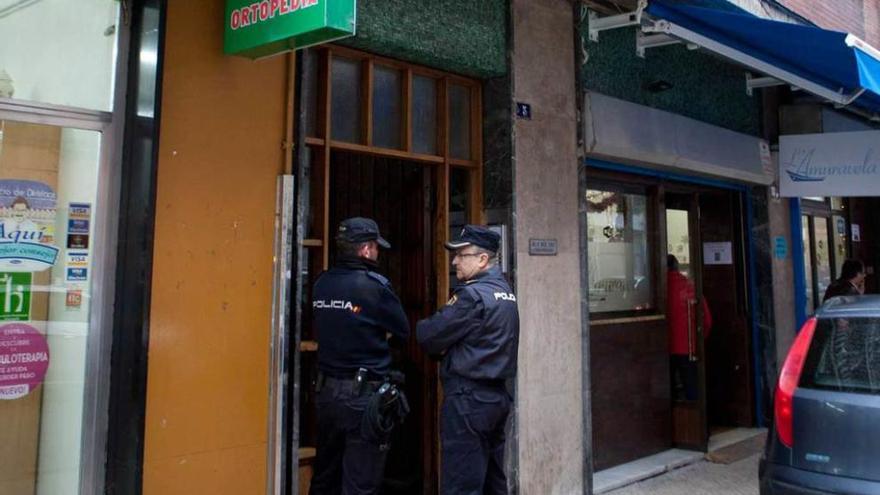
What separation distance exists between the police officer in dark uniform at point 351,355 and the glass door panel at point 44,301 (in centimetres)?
123

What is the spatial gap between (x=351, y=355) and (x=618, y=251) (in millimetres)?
3473

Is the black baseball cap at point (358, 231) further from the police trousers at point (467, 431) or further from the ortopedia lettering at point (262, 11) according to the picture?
the ortopedia lettering at point (262, 11)

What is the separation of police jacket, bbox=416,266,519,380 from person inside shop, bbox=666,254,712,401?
3303 mm

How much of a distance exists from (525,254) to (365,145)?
1.46 m

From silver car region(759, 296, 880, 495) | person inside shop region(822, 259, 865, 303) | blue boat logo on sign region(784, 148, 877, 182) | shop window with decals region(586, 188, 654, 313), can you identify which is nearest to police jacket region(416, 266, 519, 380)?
silver car region(759, 296, 880, 495)

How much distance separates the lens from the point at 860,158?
7.31 m

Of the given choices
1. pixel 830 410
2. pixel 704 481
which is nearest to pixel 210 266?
pixel 830 410

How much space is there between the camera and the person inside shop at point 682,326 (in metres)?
6.84

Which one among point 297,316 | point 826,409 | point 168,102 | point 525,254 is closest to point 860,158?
point 525,254

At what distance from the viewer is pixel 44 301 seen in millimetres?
3604

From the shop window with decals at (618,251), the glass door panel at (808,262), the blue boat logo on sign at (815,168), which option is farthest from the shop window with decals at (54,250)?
the glass door panel at (808,262)

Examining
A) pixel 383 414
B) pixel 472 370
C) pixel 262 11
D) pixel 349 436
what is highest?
pixel 262 11

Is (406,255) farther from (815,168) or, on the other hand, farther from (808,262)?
(808,262)

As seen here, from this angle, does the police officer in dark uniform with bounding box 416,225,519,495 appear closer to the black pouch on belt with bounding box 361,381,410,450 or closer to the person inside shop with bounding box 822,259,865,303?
the black pouch on belt with bounding box 361,381,410,450
